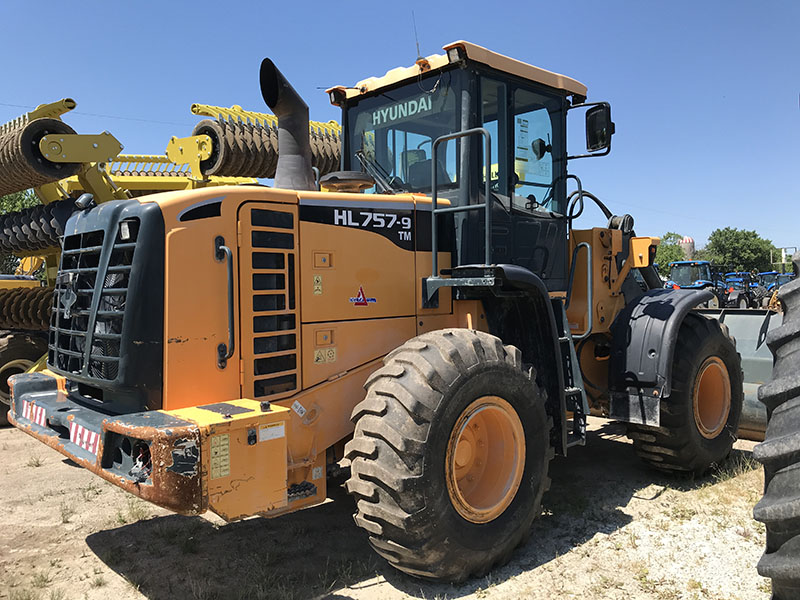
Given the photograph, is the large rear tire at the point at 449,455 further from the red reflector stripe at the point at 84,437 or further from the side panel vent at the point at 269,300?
the red reflector stripe at the point at 84,437

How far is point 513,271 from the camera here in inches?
162

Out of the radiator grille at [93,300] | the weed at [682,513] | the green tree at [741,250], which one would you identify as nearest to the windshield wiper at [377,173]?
the radiator grille at [93,300]

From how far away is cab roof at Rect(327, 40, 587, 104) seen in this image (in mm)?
4422

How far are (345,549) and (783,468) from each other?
3.11m

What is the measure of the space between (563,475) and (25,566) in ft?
13.7

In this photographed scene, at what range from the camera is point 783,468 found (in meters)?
1.72

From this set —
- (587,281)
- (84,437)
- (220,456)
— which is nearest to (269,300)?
(220,456)

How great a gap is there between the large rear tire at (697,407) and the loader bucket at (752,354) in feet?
2.15

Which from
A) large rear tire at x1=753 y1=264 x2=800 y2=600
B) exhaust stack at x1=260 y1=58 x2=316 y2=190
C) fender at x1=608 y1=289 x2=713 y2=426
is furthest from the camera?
fender at x1=608 y1=289 x2=713 y2=426

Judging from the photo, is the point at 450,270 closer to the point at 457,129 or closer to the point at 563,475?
the point at 457,129

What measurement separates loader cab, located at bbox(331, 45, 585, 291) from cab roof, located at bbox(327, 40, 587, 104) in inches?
0.6

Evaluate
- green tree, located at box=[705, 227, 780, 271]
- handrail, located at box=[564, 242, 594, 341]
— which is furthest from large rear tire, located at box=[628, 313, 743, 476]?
green tree, located at box=[705, 227, 780, 271]

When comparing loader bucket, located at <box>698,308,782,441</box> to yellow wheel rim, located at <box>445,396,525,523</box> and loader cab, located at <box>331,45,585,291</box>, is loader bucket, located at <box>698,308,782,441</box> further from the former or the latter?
yellow wheel rim, located at <box>445,396,525,523</box>

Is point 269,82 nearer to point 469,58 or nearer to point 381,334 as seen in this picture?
point 469,58
